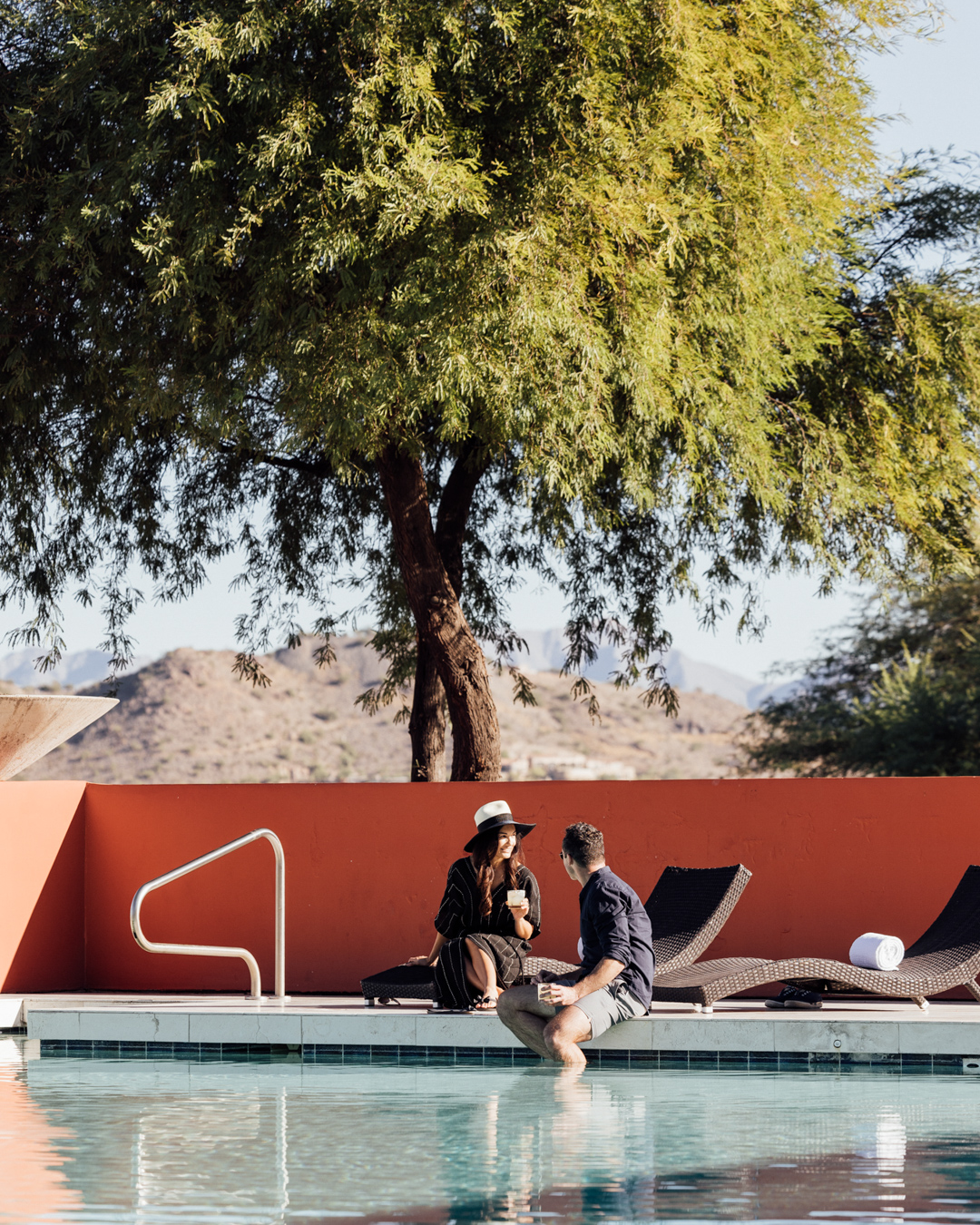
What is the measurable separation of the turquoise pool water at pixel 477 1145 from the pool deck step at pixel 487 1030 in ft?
0.68

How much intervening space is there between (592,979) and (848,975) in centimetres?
156

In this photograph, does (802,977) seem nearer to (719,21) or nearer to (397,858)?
(397,858)

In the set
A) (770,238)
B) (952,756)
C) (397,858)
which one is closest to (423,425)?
(770,238)

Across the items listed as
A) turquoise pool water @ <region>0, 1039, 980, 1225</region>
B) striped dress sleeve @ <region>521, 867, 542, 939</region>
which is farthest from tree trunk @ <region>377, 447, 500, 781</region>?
turquoise pool water @ <region>0, 1039, 980, 1225</region>

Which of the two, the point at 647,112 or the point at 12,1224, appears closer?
the point at 12,1224

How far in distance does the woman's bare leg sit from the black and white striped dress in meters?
0.02

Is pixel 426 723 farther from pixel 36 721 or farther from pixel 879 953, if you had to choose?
pixel 879 953

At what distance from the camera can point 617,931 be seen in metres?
7.54

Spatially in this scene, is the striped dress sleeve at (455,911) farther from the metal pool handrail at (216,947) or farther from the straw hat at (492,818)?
the metal pool handrail at (216,947)

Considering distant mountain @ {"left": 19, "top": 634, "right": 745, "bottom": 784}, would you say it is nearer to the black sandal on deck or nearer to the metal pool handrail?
the metal pool handrail

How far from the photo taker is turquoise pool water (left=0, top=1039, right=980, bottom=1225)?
4758mm

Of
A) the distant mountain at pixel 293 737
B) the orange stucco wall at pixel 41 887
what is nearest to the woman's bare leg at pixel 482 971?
the orange stucco wall at pixel 41 887

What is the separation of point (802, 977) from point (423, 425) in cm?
802

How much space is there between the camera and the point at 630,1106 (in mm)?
6770
